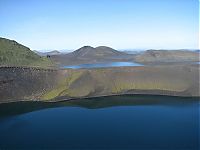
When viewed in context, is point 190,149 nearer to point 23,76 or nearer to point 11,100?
point 11,100

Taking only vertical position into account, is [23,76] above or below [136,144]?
above

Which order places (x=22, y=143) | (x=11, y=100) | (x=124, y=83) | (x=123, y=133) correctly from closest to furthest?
(x=22, y=143) < (x=123, y=133) < (x=11, y=100) < (x=124, y=83)

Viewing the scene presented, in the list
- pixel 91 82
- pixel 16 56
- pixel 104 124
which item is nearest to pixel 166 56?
pixel 16 56

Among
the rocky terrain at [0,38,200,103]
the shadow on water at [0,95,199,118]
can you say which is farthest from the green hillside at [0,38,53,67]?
the shadow on water at [0,95,199,118]

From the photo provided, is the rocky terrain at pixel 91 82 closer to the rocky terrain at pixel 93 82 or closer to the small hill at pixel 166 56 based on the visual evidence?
the rocky terrain at pixel 93 82

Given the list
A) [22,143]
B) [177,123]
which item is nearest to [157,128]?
[177,123]
